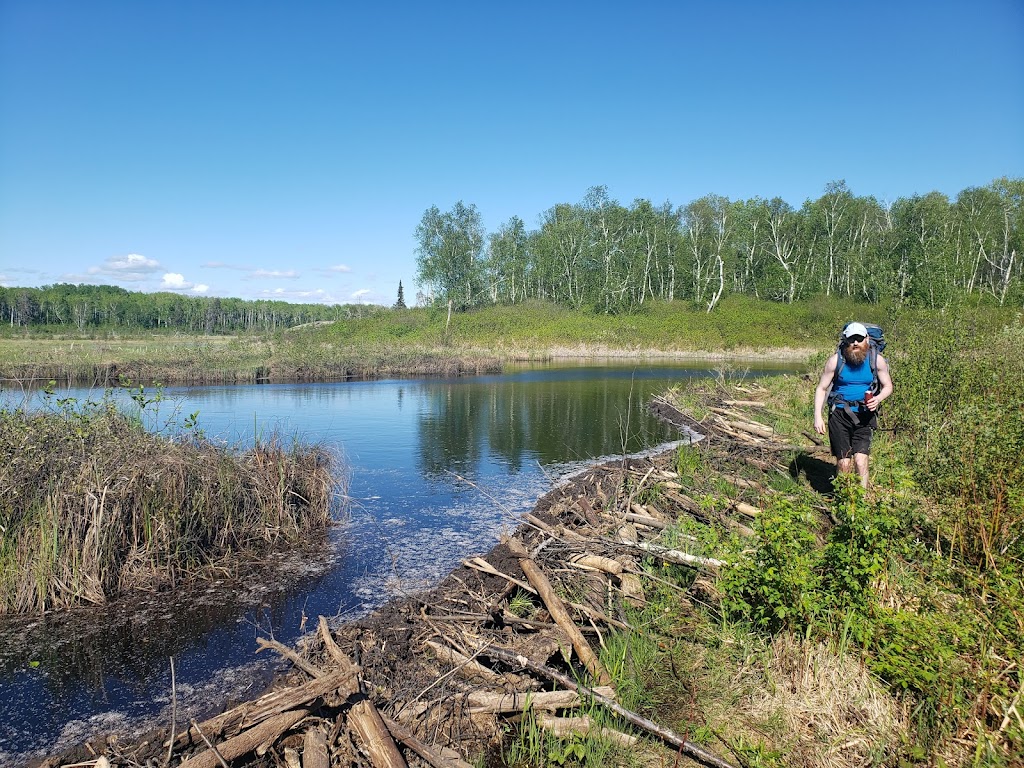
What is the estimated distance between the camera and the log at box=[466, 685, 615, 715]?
4265 mm

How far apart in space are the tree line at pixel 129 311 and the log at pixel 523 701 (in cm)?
7661

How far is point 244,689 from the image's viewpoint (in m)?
5.37

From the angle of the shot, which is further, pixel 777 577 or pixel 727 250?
pixel 727 250

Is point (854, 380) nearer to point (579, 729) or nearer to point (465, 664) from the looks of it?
point (579, 729)

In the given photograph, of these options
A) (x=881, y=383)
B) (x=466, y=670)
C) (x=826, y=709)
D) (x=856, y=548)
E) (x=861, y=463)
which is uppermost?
(x=881, y=383)

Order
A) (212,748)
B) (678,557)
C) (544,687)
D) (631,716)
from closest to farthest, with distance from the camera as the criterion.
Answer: (212,748) → (631,716) → (544,687) → (678,557)

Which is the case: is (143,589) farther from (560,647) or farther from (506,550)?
(560,647)

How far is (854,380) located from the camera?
6.92 m

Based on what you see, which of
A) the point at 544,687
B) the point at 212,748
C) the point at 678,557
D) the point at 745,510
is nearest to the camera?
the point at 212,748

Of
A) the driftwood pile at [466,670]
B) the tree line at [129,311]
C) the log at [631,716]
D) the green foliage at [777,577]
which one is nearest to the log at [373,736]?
Result: the driftwood pile at [466,670]

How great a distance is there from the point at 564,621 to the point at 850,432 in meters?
4.27

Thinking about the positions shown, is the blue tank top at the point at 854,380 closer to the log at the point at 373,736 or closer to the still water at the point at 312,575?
the still water at the point at 312,575

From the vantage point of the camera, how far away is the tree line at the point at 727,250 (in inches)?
2373

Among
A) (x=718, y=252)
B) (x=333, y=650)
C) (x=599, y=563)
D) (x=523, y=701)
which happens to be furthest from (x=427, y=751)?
(x=718, y=252)
